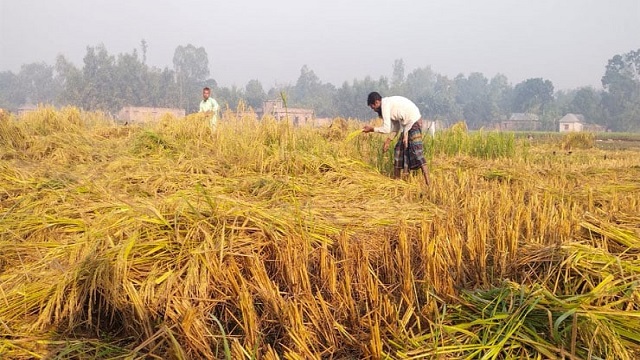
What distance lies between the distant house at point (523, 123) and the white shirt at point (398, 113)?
66134 mm

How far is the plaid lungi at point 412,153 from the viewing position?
525 centimetres

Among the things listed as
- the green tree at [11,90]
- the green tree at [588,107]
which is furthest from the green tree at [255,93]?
the green tree at [588,107]

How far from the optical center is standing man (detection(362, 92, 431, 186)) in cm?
523

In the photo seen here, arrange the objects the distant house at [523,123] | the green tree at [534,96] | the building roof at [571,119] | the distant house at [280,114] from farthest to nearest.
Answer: the green tree at [534,96], the distant house at [523,123], the building roof at [571,119], the distant house at [280,114]

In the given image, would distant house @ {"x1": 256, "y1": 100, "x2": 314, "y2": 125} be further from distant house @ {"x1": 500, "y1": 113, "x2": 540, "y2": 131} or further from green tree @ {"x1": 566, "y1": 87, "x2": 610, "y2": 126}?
green tree @ {"x1": 566, "y1": 87, "x2": 610, "y2": 126}

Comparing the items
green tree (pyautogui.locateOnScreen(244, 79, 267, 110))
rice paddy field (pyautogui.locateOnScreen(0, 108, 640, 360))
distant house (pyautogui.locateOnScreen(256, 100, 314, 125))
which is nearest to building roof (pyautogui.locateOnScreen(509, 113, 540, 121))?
green tree (pyautogui.locateOnScreen(244, 79, 267, 110))

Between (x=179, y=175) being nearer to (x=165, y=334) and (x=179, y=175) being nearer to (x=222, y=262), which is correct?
(x=222, y=262)

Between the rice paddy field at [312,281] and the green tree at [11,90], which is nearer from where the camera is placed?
the rice paddy field at [312,281]

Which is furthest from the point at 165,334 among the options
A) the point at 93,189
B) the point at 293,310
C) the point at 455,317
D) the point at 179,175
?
the point at 179,175

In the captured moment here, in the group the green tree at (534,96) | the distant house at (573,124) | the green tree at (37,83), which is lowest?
the distant house at (573,124)

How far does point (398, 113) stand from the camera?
5.34 m

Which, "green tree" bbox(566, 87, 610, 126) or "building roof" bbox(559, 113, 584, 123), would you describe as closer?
"building roof" bbox(559, 113, 584, 123)

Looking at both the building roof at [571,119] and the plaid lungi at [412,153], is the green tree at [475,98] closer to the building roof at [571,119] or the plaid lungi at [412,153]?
the building roof at [571,119]

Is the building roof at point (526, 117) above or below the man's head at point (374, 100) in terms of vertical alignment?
below
